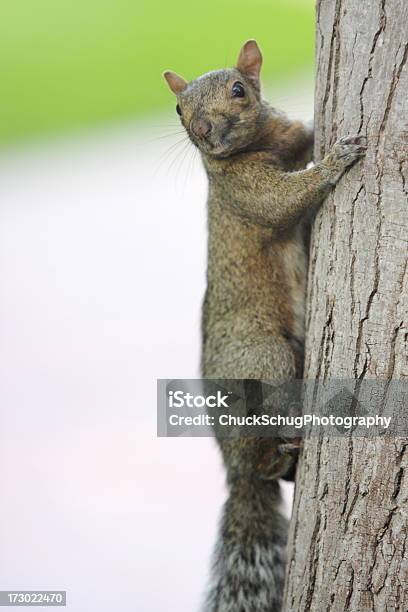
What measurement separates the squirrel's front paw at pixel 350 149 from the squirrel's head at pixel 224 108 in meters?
0.43

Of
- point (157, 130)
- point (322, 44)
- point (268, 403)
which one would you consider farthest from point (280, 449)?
point (157, 130)

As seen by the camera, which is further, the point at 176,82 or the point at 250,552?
the point at 176,82

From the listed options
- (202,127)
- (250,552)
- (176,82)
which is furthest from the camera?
(176,82)

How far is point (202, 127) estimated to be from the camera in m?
2.55

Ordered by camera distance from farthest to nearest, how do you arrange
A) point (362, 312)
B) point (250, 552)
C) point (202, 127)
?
point (250, 552) → point (202, 127) → point (362, 312)

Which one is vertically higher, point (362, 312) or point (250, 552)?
point (362, 312)

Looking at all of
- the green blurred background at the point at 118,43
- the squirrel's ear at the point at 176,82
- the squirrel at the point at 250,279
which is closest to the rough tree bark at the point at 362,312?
the squirrel at the point at 250,279

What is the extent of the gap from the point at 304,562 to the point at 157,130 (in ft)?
9.74

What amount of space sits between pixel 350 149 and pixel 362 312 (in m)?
0.38

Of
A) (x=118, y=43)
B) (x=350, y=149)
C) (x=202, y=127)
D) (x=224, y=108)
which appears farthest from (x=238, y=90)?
(x=118, y=43)

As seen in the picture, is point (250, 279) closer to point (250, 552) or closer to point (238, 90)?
point (238, 90)

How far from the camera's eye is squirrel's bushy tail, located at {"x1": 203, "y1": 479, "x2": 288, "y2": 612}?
260 centimetres

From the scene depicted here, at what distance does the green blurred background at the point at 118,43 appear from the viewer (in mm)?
4645

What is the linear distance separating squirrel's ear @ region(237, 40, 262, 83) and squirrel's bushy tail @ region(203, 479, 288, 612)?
1163mm
